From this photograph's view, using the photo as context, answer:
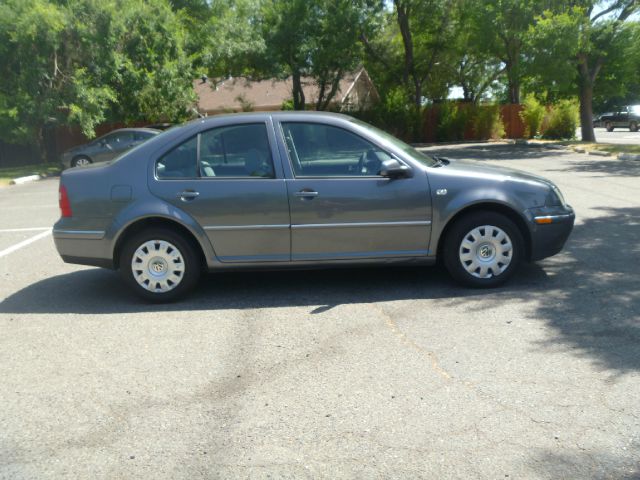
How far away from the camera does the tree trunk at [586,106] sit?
2811cm

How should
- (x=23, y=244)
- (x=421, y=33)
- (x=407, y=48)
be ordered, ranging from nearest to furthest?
1. (x=23, y=244)
2. (x=407, y=48)
3. (x=421, y=33)

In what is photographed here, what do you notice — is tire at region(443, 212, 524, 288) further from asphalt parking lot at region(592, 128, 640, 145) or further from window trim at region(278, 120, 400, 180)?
asphalt parking lot at region(592, 128, 640, 145)

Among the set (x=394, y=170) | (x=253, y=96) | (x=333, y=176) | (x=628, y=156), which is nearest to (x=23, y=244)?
(x=333, y=176)

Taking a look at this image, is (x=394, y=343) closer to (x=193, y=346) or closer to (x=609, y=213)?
(x=193, y=346)

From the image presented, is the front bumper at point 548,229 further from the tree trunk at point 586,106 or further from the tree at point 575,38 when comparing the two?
the tree trunk at point 586,106

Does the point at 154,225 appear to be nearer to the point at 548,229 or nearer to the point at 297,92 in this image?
the point at 548,229

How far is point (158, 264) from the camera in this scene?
6.33 m

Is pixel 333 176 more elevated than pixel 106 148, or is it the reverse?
pixel 333 176

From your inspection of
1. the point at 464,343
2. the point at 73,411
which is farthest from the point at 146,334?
the point at 464,343

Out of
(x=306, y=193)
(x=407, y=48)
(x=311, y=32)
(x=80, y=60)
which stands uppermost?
(x=311, y=32)

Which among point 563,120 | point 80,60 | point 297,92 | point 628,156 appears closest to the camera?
point 628,156

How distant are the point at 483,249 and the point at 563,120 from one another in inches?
1249

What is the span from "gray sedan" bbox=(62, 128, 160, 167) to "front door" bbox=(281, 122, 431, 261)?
58.0ft

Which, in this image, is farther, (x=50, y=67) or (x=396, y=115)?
(x=396, y=115)
